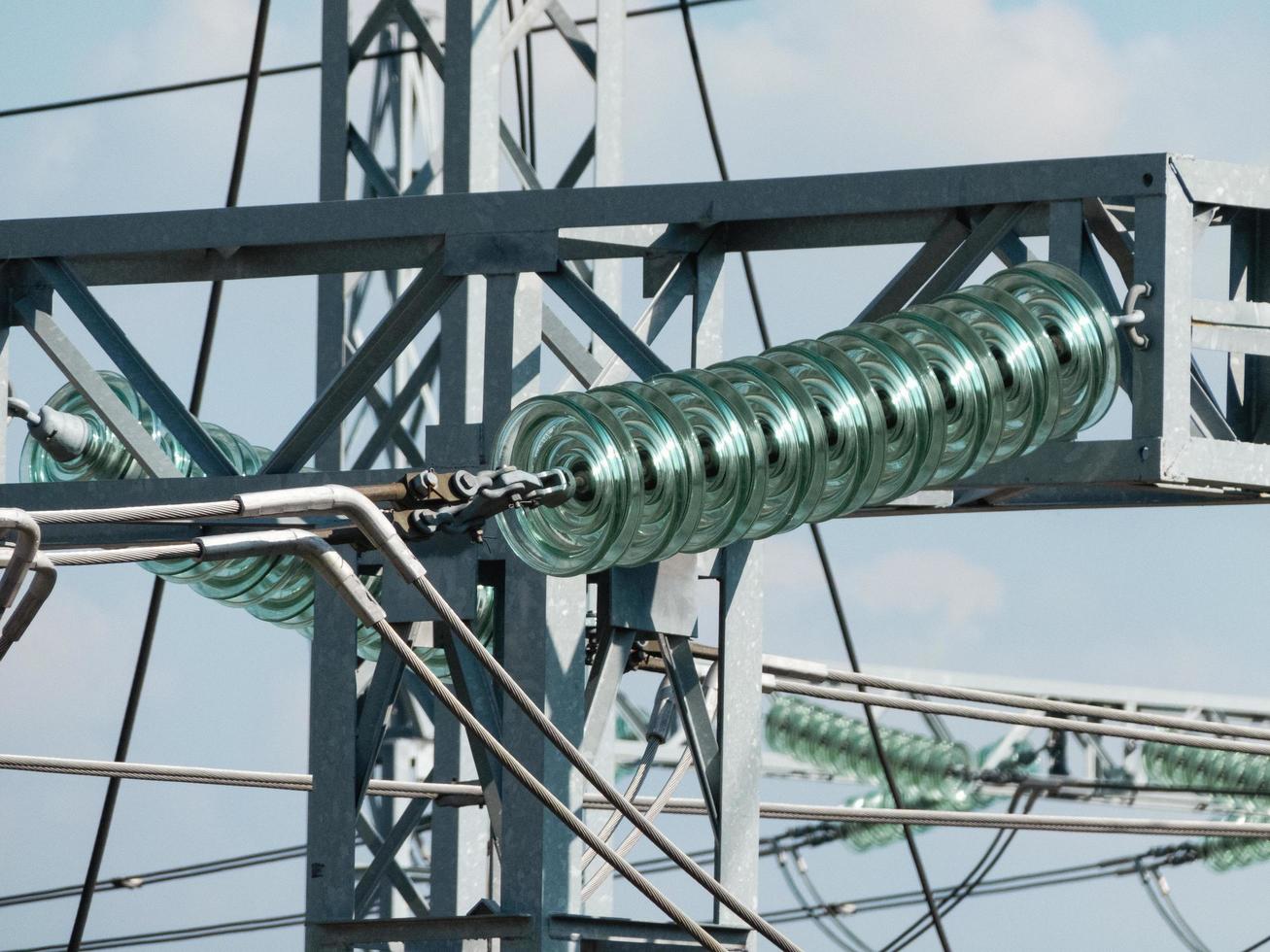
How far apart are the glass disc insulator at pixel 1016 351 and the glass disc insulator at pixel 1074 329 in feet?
0.09

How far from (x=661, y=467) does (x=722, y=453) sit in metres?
0.18

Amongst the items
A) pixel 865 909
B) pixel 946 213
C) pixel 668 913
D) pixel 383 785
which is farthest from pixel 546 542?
pixel 865 909

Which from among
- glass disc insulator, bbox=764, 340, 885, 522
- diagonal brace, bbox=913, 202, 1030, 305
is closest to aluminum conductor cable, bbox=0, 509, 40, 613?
glass disc insulator, bbox=764, 340, 885, 522

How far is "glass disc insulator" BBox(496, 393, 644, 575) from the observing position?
5824 millimetres

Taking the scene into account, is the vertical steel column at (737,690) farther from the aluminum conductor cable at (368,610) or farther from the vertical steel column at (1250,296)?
the vertical steel column at (1250,296)

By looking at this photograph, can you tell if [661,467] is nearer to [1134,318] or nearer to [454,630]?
[454,630]

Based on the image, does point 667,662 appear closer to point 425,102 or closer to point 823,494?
point 823,494

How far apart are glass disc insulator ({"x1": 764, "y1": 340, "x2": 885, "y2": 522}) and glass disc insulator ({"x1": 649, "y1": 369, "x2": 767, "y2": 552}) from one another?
0.69 feet

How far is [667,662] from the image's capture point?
6801mm

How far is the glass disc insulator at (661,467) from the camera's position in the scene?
19.4 feet

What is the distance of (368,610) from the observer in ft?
18.3

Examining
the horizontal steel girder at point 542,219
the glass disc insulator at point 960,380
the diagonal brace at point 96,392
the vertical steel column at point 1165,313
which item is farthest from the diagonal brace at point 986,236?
the diagonal brace at point 96,392

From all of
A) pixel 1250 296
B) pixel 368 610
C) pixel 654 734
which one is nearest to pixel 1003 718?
pixel 654 734

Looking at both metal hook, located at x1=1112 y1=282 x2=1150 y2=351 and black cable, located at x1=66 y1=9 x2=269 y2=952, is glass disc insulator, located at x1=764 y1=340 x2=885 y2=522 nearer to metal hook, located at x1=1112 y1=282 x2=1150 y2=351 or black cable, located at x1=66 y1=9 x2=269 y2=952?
metal hook, located at x1=1112 y1=282 x2=1150 y2=351
